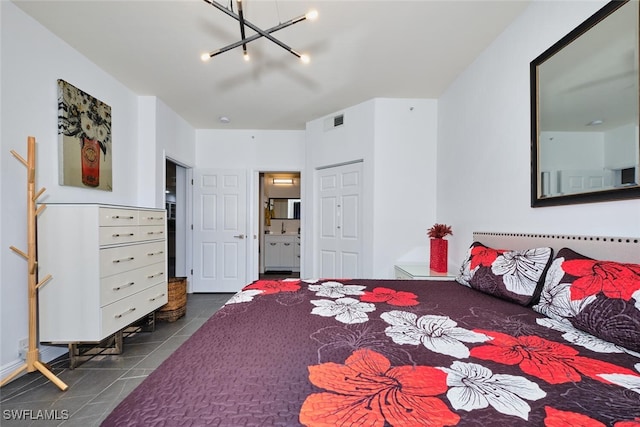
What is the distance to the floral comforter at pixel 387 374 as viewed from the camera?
1.86 ft

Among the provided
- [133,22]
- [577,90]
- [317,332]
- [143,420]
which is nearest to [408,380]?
A: [317,332]

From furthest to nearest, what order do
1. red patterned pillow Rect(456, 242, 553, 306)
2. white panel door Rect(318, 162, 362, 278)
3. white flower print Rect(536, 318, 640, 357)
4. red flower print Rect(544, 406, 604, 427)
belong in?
white panel door Rect(318, 162, 362, 278)
red patterned pillow Rect(456, 242, 553, 306)
white flower print Rect(536, 318, 640, 357)
red flower print Rect(544, 406, 604, 427)

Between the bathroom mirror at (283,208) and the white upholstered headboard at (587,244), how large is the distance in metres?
4.90

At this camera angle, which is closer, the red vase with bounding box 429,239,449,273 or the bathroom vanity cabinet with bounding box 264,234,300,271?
the red vase with bounding box 429,239,449,273

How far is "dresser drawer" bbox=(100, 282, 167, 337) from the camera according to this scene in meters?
2.06

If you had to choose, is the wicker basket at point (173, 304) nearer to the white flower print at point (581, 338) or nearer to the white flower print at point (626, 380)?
the white flower print at point (581, 338)

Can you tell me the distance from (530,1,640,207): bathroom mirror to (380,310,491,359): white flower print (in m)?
1.02

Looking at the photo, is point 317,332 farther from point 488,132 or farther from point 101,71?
point 101,71

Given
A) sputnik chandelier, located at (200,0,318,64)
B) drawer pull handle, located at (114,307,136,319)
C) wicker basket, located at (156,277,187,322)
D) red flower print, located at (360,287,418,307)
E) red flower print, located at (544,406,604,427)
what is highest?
sputnik chandelier, located at (200,0,318,64)

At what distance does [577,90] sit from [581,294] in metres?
1.16

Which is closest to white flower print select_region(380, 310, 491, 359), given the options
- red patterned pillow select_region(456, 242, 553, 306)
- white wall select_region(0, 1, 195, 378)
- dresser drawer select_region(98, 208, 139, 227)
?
red patterned pillow select_region(456, 242, 553, 306)

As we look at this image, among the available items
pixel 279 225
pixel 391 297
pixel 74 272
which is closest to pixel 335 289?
pixel 391 297

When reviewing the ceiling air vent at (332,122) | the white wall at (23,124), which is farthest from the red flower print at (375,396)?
the ceiling air vent at (332,122)

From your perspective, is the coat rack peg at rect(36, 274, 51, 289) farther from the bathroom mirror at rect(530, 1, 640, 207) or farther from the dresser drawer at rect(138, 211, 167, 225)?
the bathroom mirror at rect(530, 1, 640, 207)
